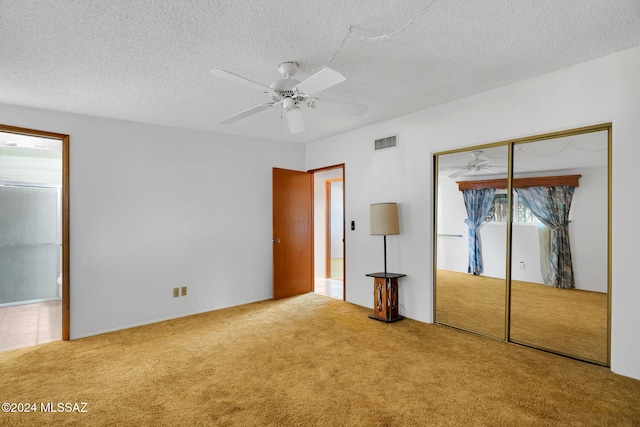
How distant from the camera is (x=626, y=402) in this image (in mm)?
2311

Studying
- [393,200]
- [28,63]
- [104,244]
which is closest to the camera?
[28,63]

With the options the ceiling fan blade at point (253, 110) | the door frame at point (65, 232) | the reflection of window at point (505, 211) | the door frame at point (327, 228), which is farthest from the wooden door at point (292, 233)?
the reflection of window at point (505, 211)

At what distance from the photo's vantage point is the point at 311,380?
271 cm

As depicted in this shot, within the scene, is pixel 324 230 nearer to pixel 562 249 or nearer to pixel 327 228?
pixel 327 228

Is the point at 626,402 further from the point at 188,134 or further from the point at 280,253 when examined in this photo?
the point at 188,134

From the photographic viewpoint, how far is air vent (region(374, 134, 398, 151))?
175 inches

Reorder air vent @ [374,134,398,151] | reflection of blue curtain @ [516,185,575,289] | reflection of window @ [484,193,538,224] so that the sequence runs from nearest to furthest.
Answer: reflection of blue curtain @ [516,185,575,289], reflection of window @ [484,193,538,224], air vent @ [374,134,398,151]

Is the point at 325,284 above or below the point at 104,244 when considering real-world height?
below

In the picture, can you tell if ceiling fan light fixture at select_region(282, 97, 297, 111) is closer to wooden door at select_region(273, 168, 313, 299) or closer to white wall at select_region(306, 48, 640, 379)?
white wall at select_region(306, 48, 640, 379)

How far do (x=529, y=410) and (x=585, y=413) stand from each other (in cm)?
34

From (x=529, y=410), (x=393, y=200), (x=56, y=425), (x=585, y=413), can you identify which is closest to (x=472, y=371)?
(x=529, y=410)

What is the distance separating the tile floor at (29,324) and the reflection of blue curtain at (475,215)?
4.80m

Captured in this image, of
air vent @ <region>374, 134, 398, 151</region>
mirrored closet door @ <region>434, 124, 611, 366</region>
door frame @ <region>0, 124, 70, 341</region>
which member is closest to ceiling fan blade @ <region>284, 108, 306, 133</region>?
air vent @ <region>374, 134, 398, 151</region>

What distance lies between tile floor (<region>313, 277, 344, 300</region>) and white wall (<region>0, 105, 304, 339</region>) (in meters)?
1.00
